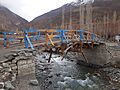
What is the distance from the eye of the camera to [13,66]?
784 cm

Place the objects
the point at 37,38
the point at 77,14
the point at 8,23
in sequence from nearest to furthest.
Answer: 1. the point at 37,38
2. the point at 77,14
3. the point at 8,23

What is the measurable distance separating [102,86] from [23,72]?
638 centimetres

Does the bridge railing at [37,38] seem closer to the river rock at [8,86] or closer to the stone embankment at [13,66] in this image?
the stone embankment at [13,66]

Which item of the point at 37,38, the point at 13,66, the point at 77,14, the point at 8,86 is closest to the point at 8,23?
the point at 77,14

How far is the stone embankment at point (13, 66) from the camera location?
6977mm

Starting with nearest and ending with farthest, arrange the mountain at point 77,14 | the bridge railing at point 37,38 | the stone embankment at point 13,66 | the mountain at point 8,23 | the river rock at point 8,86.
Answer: the river rock at point 8,86
the stone embankment at point 13,66
the bridge railing at point 37,38
the mountain at point 77,14
the mountain at point 8,23

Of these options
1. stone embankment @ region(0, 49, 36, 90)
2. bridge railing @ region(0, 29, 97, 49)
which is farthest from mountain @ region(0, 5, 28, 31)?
stone embankment @ region(0, 49, 36, 90)

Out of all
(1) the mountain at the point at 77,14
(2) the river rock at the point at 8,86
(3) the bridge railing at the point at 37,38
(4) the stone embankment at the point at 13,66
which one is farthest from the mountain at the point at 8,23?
(2) the river rock at the point at 8,86

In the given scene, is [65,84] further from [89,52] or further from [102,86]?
[89,52]

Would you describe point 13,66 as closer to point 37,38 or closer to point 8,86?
point 8,86

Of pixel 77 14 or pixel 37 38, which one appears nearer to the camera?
pixel 37 38

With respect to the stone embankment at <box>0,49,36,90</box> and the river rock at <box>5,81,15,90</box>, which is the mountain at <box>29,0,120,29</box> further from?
the river rock at <box>5,81,15,90</box>

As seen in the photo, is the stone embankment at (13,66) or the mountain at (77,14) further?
the mountain at (77,14)

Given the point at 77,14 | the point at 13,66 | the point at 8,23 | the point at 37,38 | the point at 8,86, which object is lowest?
the point at 8,86
